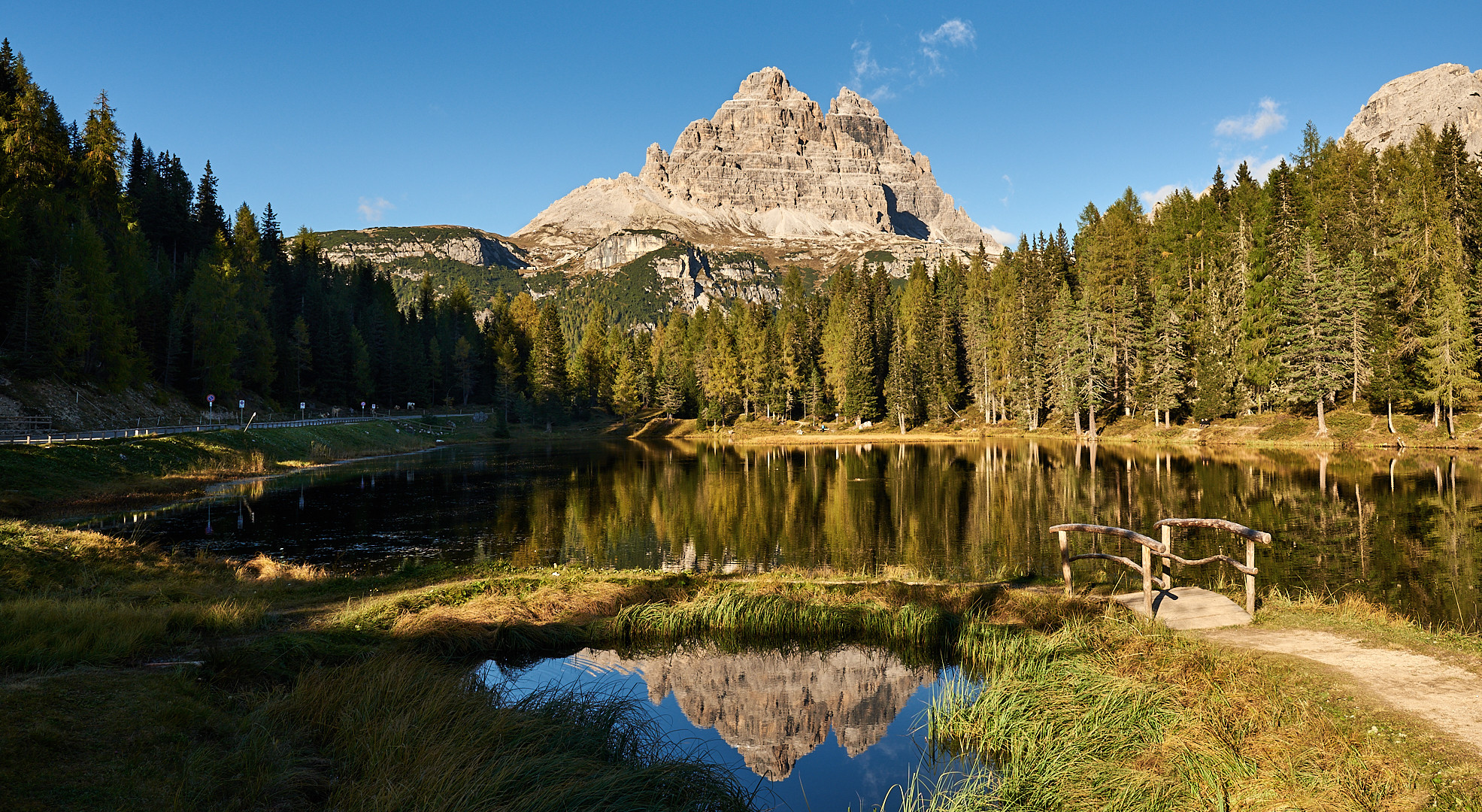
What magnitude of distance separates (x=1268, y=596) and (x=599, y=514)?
26.4 meters

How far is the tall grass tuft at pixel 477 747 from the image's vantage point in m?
6.76

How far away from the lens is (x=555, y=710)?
10.0 metres

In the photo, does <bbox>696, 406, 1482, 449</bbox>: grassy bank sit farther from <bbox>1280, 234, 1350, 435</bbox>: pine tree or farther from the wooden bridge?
the wooden bridge

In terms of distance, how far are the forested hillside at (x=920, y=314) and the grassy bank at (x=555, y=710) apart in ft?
173

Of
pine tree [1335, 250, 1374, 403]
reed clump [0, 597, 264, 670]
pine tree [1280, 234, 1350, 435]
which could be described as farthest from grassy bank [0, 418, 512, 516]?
pine tree [1335, 250, 1374, 403]

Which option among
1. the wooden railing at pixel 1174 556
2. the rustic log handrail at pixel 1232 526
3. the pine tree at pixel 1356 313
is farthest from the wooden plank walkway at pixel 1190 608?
the pine tree at pixel 1356 313

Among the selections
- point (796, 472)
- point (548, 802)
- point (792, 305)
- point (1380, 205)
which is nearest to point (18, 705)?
point (548, 802)

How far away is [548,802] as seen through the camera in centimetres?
667

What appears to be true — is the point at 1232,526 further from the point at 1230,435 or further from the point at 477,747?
the point at 1230,435

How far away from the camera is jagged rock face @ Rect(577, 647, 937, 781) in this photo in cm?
1091

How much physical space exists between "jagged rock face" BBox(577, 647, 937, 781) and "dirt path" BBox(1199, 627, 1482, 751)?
18.3ft

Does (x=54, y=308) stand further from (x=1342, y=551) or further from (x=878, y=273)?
(x=878, y=273)

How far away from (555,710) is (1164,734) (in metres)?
7.76

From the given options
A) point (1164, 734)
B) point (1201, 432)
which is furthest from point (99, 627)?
point (1201, 432)
